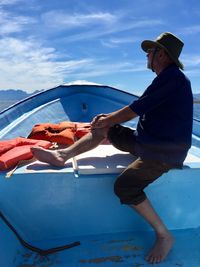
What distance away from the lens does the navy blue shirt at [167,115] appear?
84.5 inches

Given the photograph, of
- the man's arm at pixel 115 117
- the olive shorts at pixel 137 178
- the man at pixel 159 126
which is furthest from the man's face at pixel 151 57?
the olive shorts at pixel 137 178

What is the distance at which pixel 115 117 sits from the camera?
2352 mm

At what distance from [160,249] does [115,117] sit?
0.96 meters

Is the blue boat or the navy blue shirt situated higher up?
the navy blue shirt

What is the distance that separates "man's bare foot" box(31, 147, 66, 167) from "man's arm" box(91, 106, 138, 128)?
36 cm

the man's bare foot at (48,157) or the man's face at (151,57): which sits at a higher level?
the man's face at (151,57)

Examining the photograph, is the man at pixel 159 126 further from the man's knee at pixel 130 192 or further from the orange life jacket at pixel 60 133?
the orange life jacket at pixel 60 133

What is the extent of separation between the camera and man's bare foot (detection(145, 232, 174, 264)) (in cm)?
223

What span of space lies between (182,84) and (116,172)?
771 mm

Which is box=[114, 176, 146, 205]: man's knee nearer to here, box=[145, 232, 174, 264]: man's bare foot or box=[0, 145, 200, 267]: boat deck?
box=[0, 145, 200, 267]: boat deck

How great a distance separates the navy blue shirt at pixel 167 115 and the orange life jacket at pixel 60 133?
97cm

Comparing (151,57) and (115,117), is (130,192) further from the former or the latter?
(151,57)

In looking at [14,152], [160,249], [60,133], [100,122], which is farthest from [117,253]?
[60,133]

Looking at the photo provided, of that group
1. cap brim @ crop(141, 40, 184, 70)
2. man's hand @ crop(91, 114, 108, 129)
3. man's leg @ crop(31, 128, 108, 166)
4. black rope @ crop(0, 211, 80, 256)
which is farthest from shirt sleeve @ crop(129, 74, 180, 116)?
black rope @ crop(0, 211, 80, 256)
